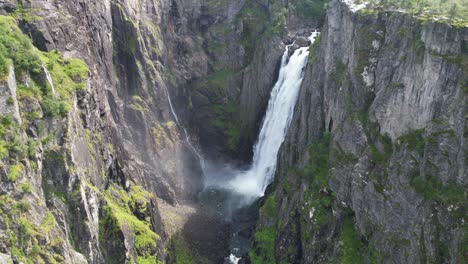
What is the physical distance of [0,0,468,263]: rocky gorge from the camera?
103 ft

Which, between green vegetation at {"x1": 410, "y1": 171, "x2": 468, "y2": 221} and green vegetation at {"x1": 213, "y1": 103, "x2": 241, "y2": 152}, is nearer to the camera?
green vegetation at {"x1": 410, "y1": 171, "x2": 468, "y2": 221}

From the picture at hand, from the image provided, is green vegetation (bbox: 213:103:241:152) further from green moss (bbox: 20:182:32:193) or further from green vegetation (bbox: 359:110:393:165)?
green moss (bbox: 20:182:32:193)

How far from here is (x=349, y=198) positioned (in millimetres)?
41031

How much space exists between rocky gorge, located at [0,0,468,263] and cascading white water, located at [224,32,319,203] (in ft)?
5.24

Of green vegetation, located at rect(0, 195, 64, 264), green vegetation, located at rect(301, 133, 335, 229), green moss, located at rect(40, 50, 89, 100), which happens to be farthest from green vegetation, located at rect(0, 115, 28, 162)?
green vegetation, located at rect(301, 133, 335, 229)

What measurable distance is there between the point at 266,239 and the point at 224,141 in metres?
25.8

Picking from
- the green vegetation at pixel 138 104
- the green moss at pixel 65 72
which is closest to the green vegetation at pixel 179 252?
the green vegetation at pixel 138 104

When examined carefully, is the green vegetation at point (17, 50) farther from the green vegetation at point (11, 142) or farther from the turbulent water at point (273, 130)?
the turbulent water at point (273, 130)

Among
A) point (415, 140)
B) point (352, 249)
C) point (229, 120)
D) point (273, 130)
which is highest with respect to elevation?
point (415, 140)

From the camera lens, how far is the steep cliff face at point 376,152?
31391 millimetres

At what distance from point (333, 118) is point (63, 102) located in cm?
2534

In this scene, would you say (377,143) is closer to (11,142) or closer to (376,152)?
(376,152)

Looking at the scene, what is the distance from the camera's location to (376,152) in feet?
126

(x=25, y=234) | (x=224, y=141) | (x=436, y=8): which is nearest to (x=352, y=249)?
(x=436, y=8)
